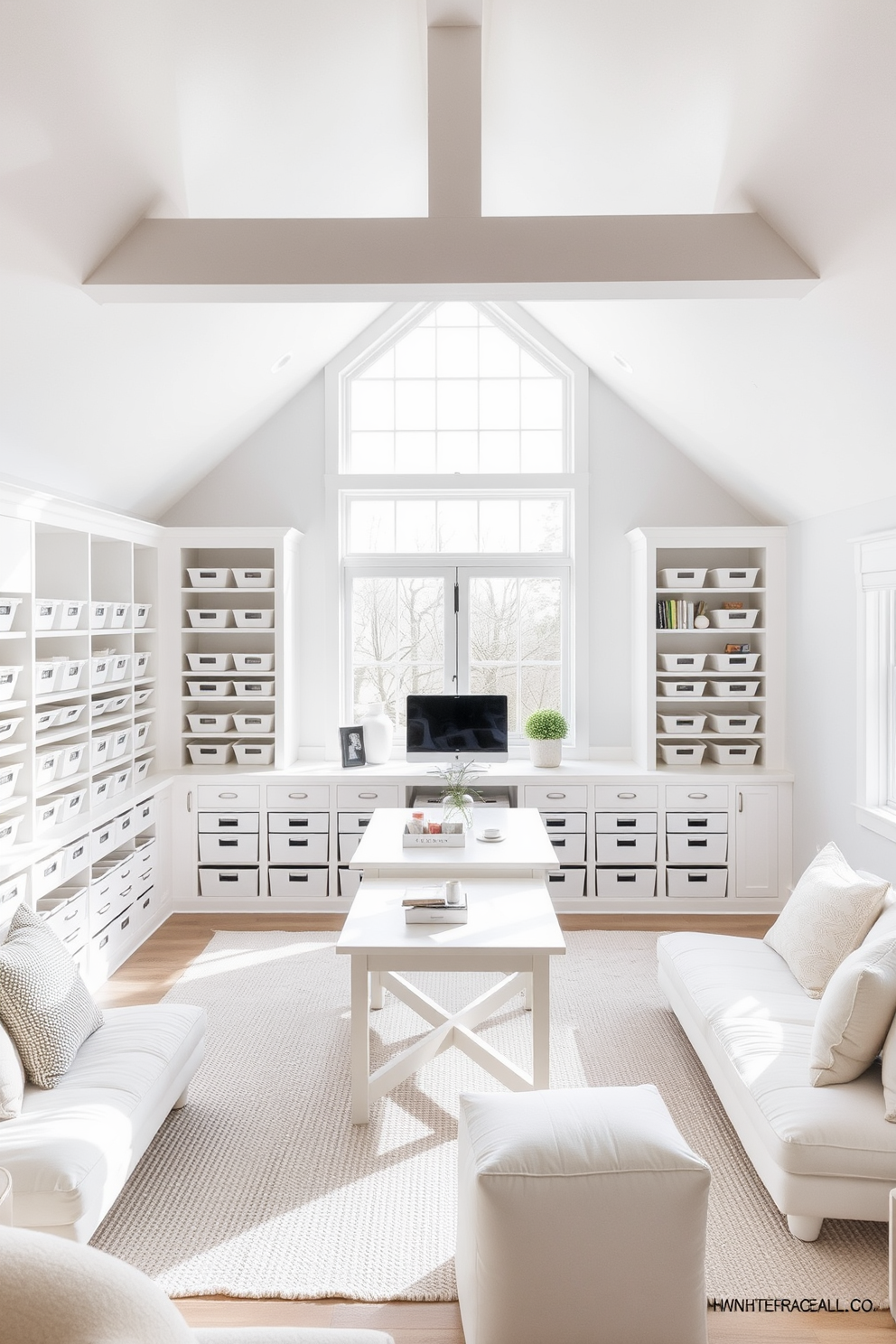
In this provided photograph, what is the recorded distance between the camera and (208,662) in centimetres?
514

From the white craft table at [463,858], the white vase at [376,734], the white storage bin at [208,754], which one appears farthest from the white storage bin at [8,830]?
the white vase at [376,734]

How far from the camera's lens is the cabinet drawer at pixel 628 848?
4883mm

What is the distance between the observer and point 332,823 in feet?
16.0

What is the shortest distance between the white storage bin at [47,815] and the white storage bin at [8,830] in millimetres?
67

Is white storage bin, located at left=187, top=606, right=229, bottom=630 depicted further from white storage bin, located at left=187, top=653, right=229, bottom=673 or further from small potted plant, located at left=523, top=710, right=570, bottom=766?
small potted plant, located at left=523, top=710, right=570, bottom=766

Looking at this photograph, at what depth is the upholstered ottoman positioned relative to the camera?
176cm

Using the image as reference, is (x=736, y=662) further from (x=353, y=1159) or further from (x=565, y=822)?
(x=353, y=1159)

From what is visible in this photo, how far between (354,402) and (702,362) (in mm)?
2292

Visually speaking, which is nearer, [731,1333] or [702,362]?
[731,1333]

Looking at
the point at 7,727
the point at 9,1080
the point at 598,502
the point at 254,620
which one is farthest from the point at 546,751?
the point at 9,1080

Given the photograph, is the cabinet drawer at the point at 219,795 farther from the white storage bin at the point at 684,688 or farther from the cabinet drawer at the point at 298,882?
the white storage bin at the point at 684,688

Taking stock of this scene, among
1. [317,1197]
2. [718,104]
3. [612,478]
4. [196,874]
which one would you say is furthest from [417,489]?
[317,1197]

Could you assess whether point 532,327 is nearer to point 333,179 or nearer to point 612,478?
point 612,478

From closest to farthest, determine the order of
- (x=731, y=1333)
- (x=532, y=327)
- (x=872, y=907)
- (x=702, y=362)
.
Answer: (x=731, y=1333) → (x=872, y=907) → (x=702, y=362) → (x=532, y=327)
